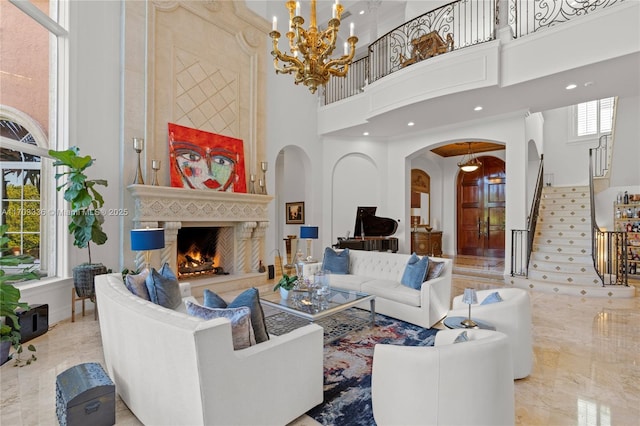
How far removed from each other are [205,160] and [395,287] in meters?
3.95

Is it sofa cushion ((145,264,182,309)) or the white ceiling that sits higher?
the white ceiling

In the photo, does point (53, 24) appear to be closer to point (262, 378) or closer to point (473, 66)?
point (262, 378)

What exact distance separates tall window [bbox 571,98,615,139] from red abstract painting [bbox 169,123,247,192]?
9.24 meters

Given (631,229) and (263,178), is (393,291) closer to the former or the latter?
(263,178)

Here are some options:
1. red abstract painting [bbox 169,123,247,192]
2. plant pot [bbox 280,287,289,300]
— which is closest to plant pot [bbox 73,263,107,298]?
red abstract painting [bbox 169,123,247,192]

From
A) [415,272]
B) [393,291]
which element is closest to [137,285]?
[393,291]

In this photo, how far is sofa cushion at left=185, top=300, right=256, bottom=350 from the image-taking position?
1938mm

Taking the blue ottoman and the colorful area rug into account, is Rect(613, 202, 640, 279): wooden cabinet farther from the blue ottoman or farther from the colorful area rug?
the blue ottoman

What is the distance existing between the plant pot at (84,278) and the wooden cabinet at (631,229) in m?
9.96

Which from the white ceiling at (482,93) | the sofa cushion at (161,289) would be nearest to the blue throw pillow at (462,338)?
the sofa cushion at (161,289)

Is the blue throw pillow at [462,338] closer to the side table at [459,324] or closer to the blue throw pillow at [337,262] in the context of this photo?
the side table at [459,324]

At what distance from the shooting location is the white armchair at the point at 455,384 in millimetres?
1728

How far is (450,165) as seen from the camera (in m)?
11.2

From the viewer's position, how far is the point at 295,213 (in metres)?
10.3
